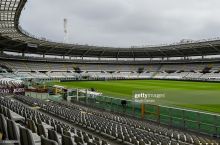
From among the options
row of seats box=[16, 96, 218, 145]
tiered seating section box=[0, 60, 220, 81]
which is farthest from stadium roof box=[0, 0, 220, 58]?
row of seats box=[16, 96, 218, 145]

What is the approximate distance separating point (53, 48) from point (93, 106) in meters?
54.7

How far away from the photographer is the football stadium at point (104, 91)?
1071 centimetres

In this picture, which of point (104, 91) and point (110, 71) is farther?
point (110, 71)

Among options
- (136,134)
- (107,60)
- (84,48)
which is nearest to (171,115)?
(136,134)

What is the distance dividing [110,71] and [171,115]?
7048 cm

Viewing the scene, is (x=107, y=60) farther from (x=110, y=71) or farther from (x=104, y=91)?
(x=104, y=91)

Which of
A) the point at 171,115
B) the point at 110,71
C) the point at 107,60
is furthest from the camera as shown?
the point at 107,60

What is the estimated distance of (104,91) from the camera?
1642 inches

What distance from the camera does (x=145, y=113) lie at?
18812 mm

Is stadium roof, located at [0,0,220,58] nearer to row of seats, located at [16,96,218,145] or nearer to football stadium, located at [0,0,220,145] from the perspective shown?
football stadium, located at [0,0,220,145]

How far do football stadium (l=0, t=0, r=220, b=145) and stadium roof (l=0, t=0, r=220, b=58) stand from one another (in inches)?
6.9

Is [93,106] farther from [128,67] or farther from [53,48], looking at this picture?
[128,67]

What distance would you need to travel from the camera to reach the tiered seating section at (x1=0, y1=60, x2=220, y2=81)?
230 ft

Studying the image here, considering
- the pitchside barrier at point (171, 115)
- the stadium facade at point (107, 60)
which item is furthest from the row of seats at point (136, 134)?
the stadium facade at point (107, 60)
